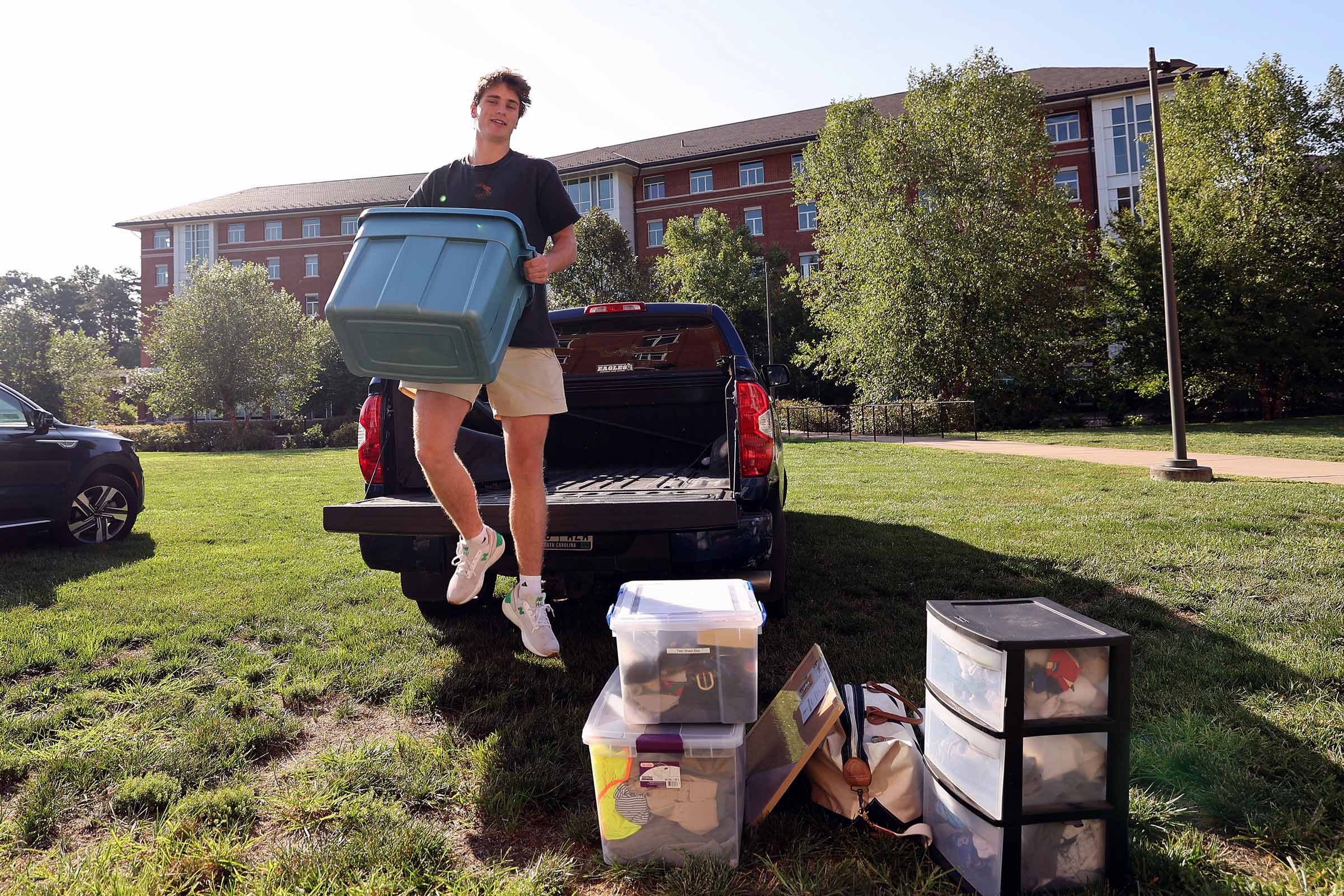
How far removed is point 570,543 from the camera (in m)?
3.34

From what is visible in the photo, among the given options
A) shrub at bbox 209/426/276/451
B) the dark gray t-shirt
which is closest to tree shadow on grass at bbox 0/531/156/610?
the dark gray t-shirt

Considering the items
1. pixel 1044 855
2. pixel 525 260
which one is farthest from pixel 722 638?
pixel 525 260

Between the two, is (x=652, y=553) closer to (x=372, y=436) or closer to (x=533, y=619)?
(x=533, y=619)

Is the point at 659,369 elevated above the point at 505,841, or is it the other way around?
the point at 659,369

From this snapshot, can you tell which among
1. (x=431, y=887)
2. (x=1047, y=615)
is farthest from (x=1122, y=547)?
(x=431, y=887)

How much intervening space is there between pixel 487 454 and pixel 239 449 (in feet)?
100

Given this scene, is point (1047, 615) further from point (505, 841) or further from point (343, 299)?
point (343, 299)

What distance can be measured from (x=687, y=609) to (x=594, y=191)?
49.4 m

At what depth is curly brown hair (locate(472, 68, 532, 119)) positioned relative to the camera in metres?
3.03

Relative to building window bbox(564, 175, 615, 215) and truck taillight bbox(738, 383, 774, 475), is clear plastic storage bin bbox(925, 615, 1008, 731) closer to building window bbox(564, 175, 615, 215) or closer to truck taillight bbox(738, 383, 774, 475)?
truck taillight bbox(738, 383, 774, 475)

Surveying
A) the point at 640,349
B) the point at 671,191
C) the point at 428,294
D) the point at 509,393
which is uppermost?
the point at 671,191

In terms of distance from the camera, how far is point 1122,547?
552cm

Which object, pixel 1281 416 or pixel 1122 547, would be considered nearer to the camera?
pixel 1122 547

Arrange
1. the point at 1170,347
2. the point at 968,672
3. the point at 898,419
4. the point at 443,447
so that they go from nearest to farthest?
the point at 968,672
the point at 443,447
the point at 1170,347
the point at 898,419
